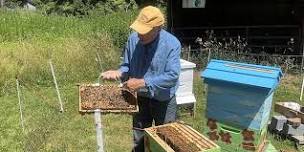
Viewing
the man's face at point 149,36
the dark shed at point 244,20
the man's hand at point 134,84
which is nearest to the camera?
the man's hand at point 134,84

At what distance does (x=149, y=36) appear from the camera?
4191 mm

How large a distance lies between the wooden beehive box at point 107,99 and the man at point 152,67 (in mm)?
134

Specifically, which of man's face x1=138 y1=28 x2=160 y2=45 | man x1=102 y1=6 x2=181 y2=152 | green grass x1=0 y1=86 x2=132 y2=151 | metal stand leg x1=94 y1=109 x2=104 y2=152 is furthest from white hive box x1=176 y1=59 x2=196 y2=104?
metal stand leg x1=94 y1=109 x2=104 y2=152

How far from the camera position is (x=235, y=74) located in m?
4.61

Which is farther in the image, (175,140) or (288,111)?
(288,111)

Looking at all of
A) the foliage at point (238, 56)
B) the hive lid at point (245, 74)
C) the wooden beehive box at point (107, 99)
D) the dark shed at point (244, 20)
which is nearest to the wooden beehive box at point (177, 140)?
the wooden beehive box at point (107, 99)

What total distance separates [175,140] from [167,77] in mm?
570

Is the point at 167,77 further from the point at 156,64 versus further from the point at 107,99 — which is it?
the point at 107,99

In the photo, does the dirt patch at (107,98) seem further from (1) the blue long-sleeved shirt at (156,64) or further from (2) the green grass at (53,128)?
(2) the green grass at (53,128)

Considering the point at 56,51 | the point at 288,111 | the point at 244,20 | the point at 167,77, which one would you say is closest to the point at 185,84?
the point at 288,111

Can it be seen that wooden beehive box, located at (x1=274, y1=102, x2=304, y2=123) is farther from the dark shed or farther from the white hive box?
the dark shed

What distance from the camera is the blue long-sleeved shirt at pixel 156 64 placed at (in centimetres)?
420

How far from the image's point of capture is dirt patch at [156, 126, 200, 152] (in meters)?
3.82

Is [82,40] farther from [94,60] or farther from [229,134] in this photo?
[229,134]
